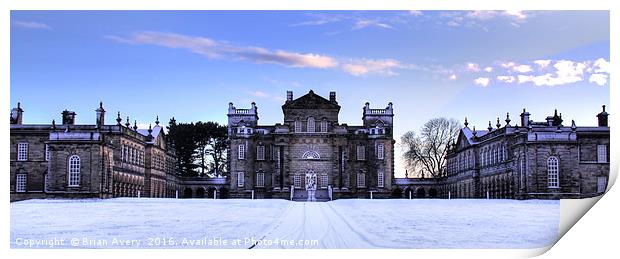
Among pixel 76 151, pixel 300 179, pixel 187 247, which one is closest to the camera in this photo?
pixel 187 247

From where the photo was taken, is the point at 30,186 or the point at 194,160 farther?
the point at 194,160

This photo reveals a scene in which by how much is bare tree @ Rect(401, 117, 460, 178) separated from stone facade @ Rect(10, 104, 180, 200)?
58.2 feet

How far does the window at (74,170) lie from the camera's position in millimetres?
41062

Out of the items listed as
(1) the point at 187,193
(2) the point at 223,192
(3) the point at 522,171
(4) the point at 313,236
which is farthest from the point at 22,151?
(4) the point at 313,236

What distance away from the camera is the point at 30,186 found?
44.2m

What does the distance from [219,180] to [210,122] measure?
504 cm

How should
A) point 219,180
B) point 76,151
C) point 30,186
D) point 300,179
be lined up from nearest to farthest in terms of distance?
1. point 76,151
2. point 30,186
3. point 300,179
4. point 219,180

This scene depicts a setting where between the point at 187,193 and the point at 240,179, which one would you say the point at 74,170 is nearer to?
the point at 240,179

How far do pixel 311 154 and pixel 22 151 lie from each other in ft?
68.3

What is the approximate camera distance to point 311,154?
2223 inches

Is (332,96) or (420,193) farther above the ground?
(332,96)
